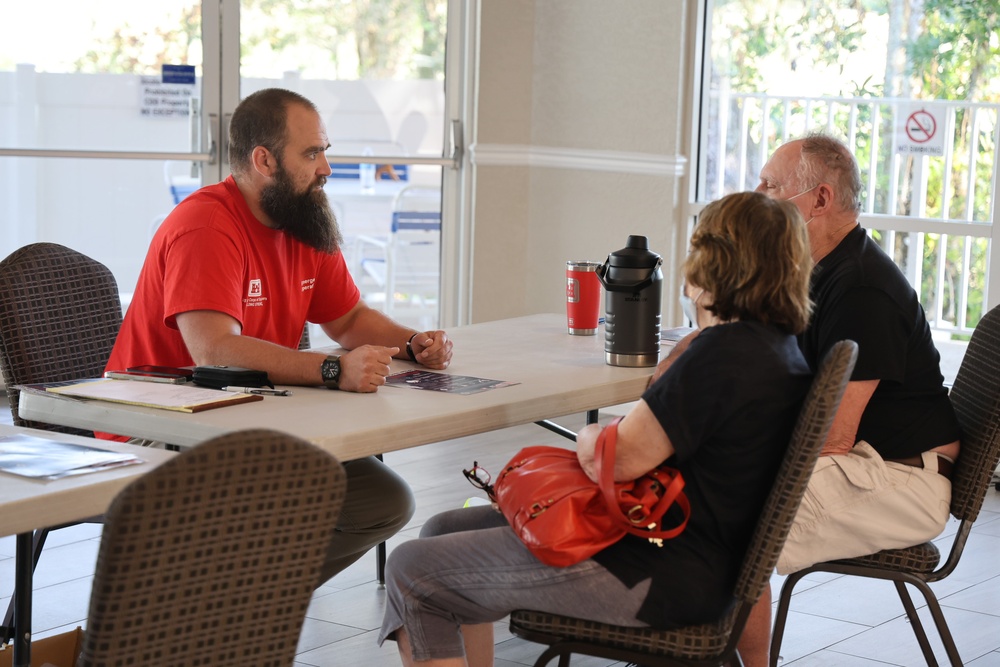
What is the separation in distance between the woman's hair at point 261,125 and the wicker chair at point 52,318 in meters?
0.43

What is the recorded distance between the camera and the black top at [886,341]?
2.33 metres

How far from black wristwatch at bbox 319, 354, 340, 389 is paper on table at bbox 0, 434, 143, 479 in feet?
1.81

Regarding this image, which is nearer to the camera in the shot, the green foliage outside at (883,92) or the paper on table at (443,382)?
the paper on table at (443,382)

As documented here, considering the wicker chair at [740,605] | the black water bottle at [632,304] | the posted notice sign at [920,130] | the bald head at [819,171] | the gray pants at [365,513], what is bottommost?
the gray pants at [365,513]

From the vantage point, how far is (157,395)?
6.93 ft

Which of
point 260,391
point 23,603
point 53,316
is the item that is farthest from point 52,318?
point 23,603

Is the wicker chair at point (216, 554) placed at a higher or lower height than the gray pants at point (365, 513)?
higher

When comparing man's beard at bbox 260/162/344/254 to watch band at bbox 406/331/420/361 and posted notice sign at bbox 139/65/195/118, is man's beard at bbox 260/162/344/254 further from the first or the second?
posted notice sign at bbox 139/65/195/118

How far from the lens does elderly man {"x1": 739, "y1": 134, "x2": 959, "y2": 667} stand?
231 centimetres

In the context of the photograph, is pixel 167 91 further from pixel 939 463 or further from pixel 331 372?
pixel 939 463

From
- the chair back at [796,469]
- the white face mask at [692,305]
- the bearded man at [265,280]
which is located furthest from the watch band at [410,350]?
the chair back at [796,469]

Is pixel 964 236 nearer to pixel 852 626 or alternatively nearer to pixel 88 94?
pixel 852 626

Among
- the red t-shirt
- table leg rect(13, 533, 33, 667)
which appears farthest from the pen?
table leg rect(13, 533, 33, 667)

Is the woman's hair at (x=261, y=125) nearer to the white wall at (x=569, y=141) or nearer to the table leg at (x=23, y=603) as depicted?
the table leg at (x=23, y=603)
